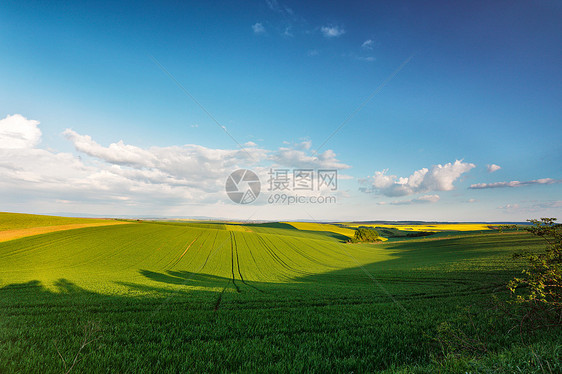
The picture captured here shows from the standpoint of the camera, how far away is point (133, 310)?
8.35m

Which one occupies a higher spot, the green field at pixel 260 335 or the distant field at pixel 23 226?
the green field at pixel 260 335

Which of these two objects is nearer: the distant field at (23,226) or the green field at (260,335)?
the green field at (260,335)

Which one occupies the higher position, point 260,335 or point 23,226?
point 260,335

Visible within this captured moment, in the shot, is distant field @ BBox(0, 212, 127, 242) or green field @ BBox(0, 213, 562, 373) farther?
distant field @ BBox(0, 212, 127, 242)

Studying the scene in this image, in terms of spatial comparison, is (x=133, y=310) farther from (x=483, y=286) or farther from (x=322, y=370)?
(x=483, y=286)

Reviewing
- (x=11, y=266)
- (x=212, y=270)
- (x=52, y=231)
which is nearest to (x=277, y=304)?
(x=212, y=270)

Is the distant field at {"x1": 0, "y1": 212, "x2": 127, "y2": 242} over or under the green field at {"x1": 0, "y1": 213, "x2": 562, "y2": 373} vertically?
under

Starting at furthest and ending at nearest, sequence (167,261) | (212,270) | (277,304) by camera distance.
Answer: (167,261) < (212,270) < (277,304)

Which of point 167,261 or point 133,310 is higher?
point 133,310

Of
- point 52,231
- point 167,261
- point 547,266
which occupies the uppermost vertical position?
point 547,266

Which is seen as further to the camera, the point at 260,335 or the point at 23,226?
the point at 23,226

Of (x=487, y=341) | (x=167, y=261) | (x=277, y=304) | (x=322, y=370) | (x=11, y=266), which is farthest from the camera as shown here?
(x=167, y=261)

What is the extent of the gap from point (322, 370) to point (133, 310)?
771 centimetres

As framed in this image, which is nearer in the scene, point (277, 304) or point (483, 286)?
point (277, 304)
